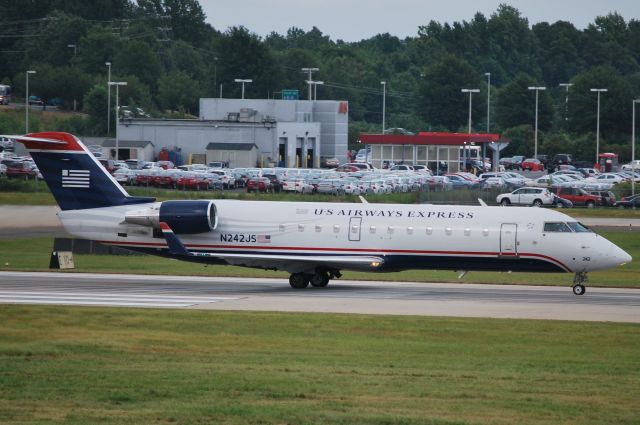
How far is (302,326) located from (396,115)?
468 ft

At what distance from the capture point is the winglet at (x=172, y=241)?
36.6 meters

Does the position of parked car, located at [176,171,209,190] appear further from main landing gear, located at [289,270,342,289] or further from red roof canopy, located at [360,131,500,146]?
main landing gear, located at [289,270,342,289]

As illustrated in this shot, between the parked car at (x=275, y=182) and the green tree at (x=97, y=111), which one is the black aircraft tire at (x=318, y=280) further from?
the green tree at (x=97, y=111)

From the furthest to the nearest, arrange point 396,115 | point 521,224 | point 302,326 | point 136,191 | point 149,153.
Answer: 1. point 396,115
2. point 149,153
3. point 136,191
4. point 521,224
5. point 302,326

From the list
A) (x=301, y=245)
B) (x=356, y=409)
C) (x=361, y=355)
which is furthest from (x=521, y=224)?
(x=356, y=409)

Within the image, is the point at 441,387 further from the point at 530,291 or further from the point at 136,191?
the point at 136,191

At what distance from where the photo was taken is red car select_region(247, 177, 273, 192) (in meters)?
83.9

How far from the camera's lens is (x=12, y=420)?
687 inches

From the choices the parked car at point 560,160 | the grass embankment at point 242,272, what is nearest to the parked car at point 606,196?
the grass embankment at point 242,272

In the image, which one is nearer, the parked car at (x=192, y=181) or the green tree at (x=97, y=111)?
the parked car at (x=192, y=181)

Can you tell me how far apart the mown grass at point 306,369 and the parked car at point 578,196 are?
171 feet

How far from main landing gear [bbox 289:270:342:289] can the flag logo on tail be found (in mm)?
6990

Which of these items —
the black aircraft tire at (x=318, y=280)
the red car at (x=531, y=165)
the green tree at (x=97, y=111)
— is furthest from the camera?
the green tree at (x=97, y=111)

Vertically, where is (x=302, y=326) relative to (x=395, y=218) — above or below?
below
